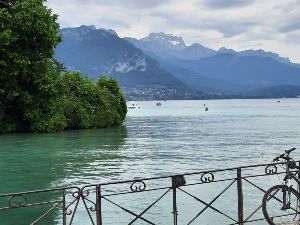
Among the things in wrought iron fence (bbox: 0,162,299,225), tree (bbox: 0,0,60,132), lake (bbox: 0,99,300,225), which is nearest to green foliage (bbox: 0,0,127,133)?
tree (bbox: 0,0,60,132)

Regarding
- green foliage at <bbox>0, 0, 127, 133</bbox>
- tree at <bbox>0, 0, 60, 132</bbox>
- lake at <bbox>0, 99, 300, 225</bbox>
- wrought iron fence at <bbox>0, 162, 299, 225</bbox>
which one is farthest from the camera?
green foliage at <bbox>0, 0, 127, 133</bbox>

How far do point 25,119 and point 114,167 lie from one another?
28.4 meters

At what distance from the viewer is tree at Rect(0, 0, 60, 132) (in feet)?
148

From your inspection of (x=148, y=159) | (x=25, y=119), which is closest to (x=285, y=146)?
(x=148, y=159)

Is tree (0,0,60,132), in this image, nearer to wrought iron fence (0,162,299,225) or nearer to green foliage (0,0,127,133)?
green foliage (0,0,127,133)

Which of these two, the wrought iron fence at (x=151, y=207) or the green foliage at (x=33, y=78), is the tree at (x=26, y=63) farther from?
the wrought iron fence at (x=151, y=207)

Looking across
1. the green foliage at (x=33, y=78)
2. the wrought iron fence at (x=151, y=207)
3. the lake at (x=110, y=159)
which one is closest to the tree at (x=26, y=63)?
the green foliage at (x=33, y=78)

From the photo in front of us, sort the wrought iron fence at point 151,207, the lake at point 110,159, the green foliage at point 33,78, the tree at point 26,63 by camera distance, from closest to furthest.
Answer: the wrought iron fence at point 151,207 → the lake at point 110,159 → the tree at point 26,63 → the green foliage at point 33,78

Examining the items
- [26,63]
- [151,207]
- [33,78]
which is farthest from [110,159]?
[33,78]

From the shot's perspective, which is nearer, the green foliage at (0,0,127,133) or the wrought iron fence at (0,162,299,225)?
the wrought iron fence at (0,162,299,225)

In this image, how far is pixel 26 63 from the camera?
4553 centimetres

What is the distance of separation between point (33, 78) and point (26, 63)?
3.48 m

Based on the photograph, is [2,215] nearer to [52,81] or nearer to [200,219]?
[200,219]

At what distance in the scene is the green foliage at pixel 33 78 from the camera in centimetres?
4538
